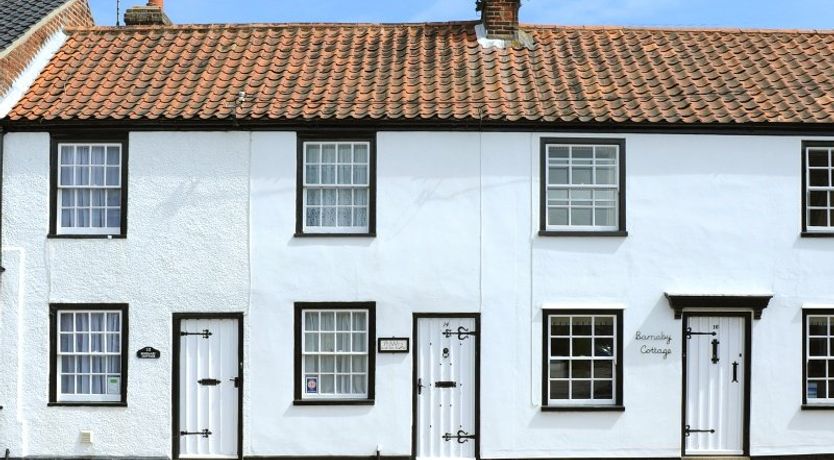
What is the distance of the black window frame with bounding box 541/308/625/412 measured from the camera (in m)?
13.8

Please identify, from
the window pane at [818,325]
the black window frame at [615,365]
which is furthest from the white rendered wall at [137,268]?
the window pane at [818,325]

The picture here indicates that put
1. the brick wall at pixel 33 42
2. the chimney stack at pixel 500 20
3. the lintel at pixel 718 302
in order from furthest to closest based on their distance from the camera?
the chimney stack at pixel 500 20 → the brick wall at pixel 33 42 → the lintel at pixel 718 302

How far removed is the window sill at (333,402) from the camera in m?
13.7

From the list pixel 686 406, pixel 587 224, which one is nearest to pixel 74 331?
pixel 587 224

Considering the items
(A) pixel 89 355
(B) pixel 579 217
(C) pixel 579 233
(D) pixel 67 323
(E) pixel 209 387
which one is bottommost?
(E) pixel 209 387

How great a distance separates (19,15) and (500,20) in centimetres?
872

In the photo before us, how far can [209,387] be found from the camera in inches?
546

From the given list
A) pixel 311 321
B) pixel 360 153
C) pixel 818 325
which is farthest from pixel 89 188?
pixel 818 325

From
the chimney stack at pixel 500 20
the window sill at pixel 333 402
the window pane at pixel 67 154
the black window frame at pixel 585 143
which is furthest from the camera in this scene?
the chimney stack at pixel 500 20

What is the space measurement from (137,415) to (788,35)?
1362 centimetres

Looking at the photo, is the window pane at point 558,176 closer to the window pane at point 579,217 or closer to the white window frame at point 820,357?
the window pane at point 579,217

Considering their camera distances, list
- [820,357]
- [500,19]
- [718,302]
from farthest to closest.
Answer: [500,19] → [820,357] → [718,302]

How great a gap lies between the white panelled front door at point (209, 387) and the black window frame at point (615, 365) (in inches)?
185

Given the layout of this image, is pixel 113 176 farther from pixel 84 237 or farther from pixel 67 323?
pixel 67 323
